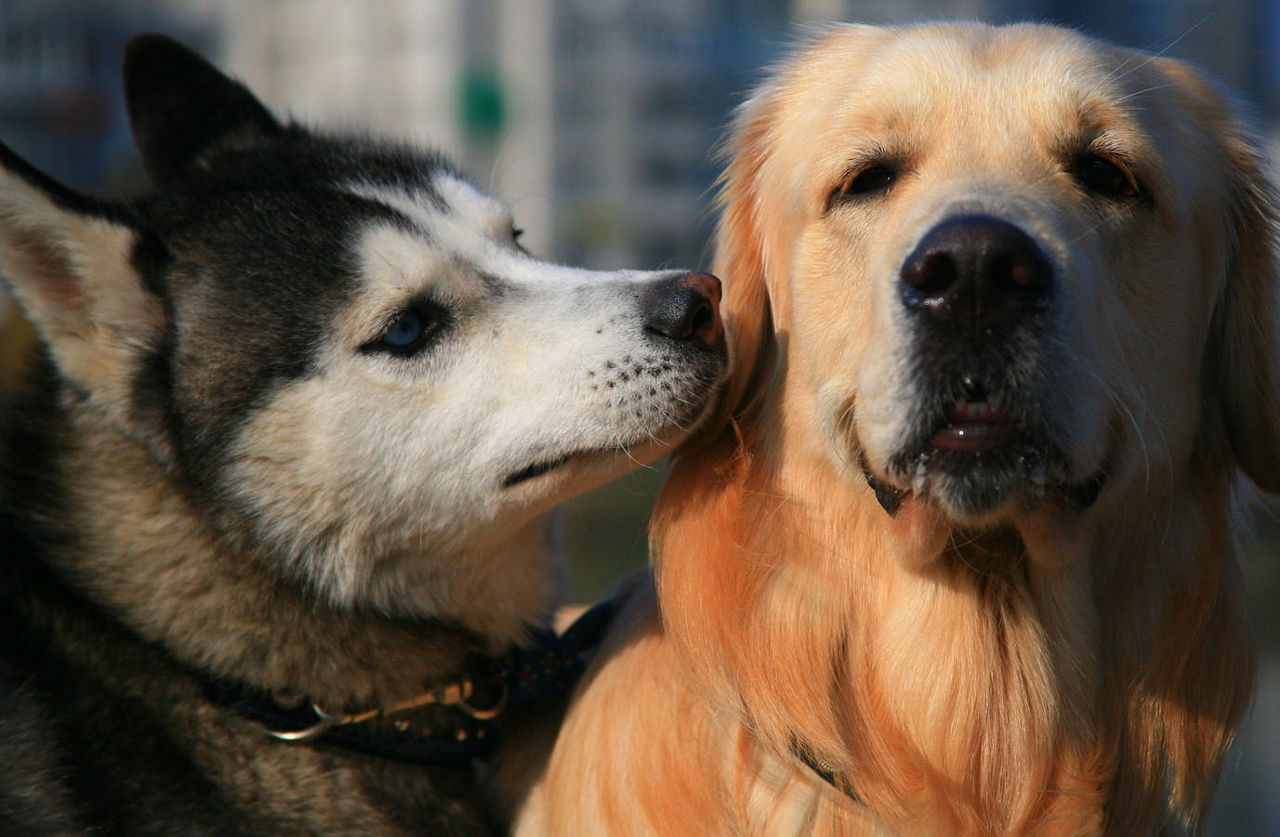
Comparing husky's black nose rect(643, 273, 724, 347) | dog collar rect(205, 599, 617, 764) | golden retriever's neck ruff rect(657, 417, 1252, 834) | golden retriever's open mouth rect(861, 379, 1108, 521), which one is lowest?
dog collar rect(205, 599, 617, 764)

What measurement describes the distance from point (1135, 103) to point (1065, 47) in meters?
0.20

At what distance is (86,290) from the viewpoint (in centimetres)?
316

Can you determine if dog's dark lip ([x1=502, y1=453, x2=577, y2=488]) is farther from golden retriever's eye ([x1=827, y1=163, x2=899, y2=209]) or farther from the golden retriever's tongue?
the golden retriever's tongue

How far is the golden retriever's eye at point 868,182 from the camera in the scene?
109 inches

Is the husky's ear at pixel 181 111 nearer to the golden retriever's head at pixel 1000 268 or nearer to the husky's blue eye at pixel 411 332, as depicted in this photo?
the husky's blue eye at pixel 411 332

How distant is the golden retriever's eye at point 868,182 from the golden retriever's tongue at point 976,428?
2.18ft

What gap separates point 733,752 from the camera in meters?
2.74

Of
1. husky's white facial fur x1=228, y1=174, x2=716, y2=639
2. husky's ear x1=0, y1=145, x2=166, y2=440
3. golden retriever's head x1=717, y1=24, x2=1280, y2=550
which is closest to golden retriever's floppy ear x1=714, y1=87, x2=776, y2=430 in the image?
golden retriever's head x1=717, y1=24, x2=1280, y2=550

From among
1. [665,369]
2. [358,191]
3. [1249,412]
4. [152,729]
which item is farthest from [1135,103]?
[152,729]

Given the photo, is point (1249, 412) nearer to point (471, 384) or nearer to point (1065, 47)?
point (1065, 47)

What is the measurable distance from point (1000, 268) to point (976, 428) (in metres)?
0.31

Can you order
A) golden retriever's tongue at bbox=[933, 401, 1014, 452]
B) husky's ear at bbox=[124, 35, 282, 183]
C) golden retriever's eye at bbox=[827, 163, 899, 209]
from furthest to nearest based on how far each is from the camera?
husky's ear at bbox=[124, 35, 282, 183] < golden retriever's eye at bbox=[827, 163, 899, 209] < golden retriever's tongue at bbox=[933, 401, 1014, 452]

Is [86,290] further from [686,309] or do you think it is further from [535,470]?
[686,309]

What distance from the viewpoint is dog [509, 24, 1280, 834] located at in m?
2.53
